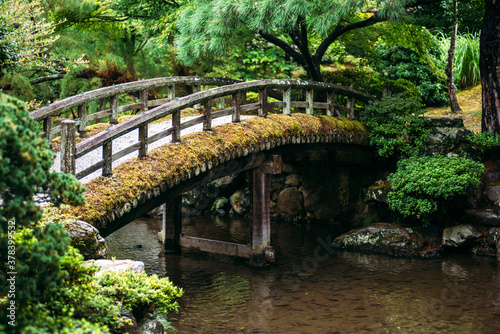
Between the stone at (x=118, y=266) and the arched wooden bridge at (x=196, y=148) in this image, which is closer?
the stone at (x=118, y=266)

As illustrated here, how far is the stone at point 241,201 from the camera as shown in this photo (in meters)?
19.8

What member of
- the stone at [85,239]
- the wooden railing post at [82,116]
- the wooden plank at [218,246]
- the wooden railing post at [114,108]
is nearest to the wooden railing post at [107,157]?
the wooden railing post at [82,116]

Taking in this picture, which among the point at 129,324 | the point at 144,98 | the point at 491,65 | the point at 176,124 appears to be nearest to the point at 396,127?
the point at 491,65

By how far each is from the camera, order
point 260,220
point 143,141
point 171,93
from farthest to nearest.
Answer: point 171,93
point 260,220
point 143,141

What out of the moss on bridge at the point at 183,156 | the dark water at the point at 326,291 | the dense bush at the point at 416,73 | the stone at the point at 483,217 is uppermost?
the dense bush at the point at 416,73

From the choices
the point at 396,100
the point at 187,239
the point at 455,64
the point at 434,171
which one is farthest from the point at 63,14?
the point at 455,64

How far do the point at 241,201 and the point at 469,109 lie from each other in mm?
9456

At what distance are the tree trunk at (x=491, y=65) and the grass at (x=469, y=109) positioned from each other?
214cm

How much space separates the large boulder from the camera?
13.6 m

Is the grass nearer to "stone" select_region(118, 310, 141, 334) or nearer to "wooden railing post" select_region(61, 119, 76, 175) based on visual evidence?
"wooden railing post" select_region(61, 119, 76, 175)

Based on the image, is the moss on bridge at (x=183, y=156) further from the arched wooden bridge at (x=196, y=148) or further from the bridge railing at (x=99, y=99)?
the bridge railing at (x=99, y=99)

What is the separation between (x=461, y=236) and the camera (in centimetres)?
1359

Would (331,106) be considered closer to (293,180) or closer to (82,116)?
(293,180)

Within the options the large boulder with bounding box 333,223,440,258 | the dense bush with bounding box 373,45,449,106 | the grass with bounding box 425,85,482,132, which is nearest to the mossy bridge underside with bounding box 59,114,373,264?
the large boulder with bounding box 333,223,440,258
